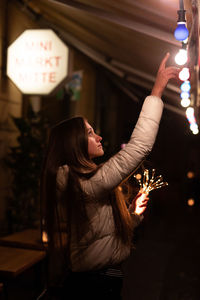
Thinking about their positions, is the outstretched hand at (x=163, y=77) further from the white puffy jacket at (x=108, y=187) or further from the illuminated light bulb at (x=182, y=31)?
the illuminated light bulb at (x=182, y=31)

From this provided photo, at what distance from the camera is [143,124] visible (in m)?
2.16

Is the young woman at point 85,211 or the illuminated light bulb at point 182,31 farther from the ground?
the illuminated light bulb at point 182,31

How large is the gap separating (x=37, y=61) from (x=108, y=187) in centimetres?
393

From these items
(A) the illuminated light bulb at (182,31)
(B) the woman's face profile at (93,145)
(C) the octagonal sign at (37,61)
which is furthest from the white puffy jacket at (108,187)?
(C) the octagonal sign at (37,61)

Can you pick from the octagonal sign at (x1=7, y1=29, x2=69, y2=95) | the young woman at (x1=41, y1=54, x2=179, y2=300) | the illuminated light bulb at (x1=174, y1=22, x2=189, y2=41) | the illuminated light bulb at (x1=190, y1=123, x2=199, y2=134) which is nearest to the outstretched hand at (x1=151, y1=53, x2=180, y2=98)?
the young woman at (x1=41, y1=54, x2=179, y2=300)

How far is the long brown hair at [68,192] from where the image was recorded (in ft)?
7.48

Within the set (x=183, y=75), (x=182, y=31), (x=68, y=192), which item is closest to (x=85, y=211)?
(x=68, y=192)

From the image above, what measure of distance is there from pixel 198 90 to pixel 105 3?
7.59 ft

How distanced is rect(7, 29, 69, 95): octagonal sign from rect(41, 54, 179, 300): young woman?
3.31 m

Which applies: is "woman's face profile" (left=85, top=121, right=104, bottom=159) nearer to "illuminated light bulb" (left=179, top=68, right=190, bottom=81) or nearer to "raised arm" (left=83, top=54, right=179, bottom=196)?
"raised arm" (left=83, top=54, right=179, bottom=196)

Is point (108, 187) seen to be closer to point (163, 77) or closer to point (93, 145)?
point (93, 145)

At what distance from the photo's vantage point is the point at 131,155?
2113mm

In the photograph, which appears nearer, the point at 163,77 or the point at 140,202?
the point at 163,77

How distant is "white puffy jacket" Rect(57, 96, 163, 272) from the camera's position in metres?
2.12
